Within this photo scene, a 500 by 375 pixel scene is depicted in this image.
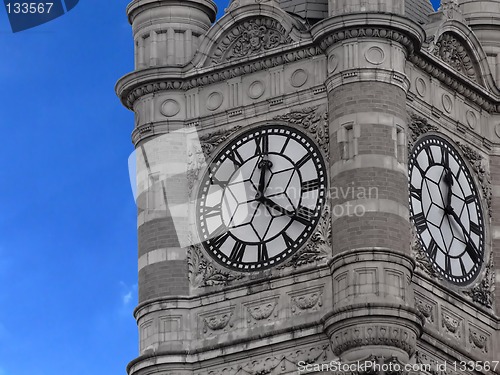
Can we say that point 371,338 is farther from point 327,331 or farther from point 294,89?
point 294,89

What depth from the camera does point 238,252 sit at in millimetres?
55688

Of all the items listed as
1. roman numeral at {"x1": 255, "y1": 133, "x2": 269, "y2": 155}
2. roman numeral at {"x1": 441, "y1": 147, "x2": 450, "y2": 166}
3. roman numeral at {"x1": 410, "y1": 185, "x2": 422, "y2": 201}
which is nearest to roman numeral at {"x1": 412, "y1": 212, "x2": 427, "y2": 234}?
roman numeral at {"x1": 410, "y1": 185, "x2": 422, "y2": 201}

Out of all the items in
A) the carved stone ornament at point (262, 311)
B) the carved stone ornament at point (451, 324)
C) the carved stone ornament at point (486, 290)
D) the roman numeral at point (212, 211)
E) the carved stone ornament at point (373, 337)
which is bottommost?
the carved stone ornament at point (373, 337)

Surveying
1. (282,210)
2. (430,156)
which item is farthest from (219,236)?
(430,156)

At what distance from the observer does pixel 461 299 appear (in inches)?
2196

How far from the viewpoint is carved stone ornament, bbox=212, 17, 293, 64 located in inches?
2232

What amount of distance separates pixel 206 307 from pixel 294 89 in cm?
465

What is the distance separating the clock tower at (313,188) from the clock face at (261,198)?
0.13ft

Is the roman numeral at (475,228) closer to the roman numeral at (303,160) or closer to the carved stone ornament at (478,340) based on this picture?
the carved stone ornament at (478,340)

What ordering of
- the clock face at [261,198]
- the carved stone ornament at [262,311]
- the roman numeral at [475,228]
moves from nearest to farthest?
1. the carved stone ornament at [262,311]
2. the clock face at [261,198]
3. the roman numeral at [475,228]

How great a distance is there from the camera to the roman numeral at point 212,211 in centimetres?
5622

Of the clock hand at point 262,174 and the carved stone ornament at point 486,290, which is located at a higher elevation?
the clock hand at point 262,174

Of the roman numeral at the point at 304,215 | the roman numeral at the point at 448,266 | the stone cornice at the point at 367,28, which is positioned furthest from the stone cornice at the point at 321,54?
the roman numeral at the point at 448,266

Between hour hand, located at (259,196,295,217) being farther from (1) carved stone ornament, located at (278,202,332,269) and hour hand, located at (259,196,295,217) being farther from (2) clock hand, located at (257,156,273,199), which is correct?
(1) carved stone ornament, located at (278,202,332,269)
